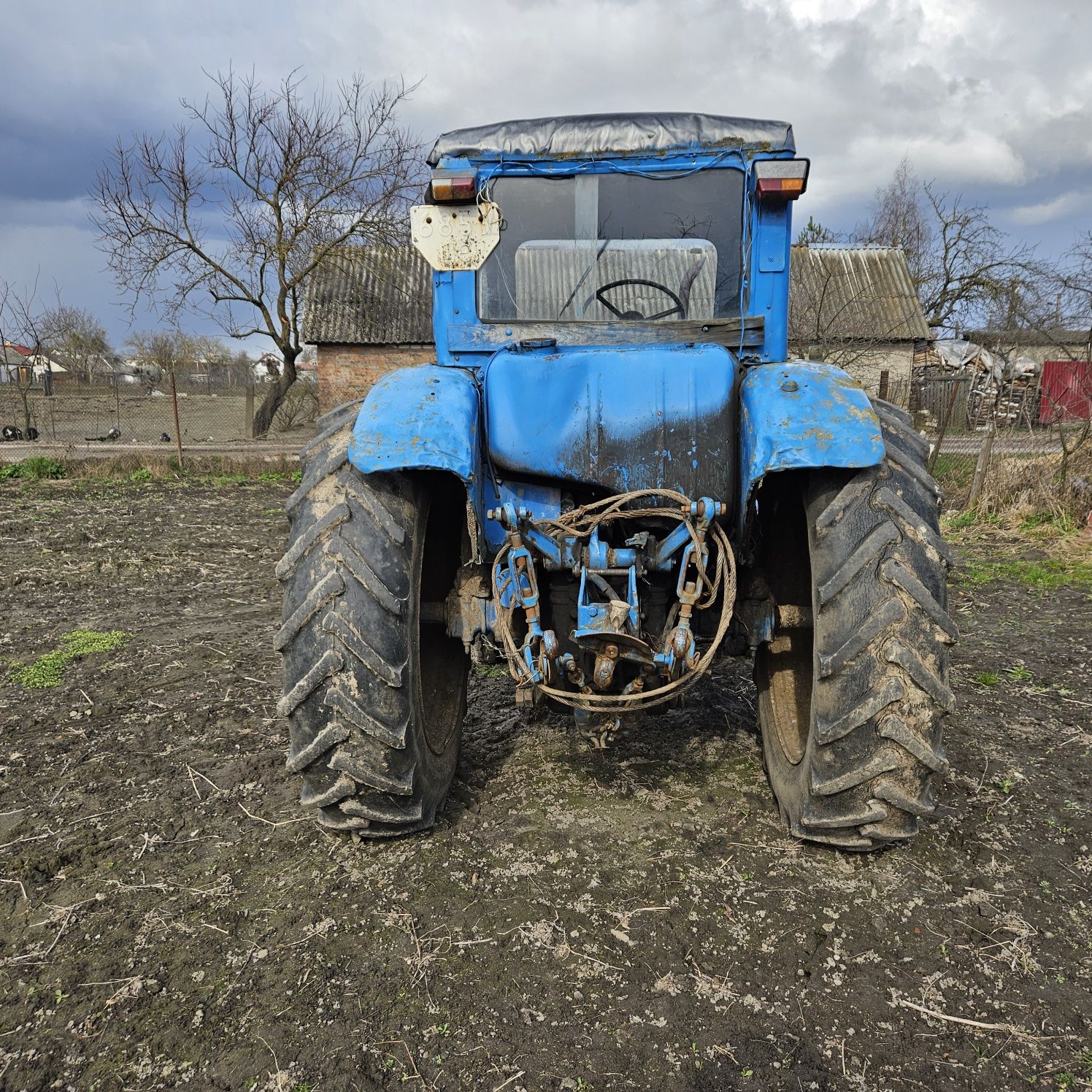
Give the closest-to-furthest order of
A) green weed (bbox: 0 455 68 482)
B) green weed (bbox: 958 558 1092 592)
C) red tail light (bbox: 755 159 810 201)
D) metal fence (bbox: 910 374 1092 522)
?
red tail light (bbox: 755 159 810 201)
green weed (bbox: 958 558 1092 592)
metal fence (bbox: 910 374 1092 522)
green weed (bbox: 0 455 68 482)

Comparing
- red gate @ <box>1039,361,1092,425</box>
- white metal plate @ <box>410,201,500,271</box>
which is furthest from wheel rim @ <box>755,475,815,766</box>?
red gate @ <box>1039,361,1092,425</box>

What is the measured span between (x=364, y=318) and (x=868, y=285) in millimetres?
13589

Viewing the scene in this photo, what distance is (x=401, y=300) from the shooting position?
22047 millimetres

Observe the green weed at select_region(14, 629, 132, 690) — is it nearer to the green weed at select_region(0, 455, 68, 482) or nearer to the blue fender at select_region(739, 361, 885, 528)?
the blue fender at select_region(739, 361, 885, 528)

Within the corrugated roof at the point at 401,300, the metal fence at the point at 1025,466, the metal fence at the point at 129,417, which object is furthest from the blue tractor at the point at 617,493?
the corrugated roof at the point at 401,300

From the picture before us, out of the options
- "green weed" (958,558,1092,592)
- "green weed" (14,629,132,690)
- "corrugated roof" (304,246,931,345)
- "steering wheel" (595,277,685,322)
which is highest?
"corrugated roof" (304,246,931,345)

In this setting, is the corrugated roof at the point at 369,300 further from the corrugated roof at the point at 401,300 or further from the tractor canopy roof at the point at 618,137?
the tractor canopy roof at the point at 618,137

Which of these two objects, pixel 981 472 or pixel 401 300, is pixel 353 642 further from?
pixel 401 300

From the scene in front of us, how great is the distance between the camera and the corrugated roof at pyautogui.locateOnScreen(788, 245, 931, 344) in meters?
21.6

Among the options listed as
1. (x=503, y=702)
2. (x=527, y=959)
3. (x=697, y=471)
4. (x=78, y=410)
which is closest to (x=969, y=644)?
(x=503, y=702)

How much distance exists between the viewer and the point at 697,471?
8.79 ft

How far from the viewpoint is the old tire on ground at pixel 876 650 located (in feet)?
8.00

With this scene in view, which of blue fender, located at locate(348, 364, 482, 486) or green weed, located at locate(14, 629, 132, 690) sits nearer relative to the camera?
blue fender, located at locate(348, 364, 482, 486)

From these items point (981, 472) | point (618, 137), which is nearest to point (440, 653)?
point (618, 137)
